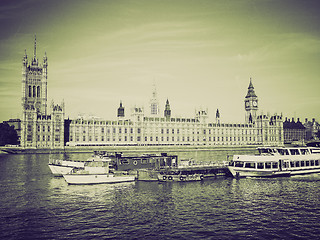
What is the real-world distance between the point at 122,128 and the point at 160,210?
122897 millimetres

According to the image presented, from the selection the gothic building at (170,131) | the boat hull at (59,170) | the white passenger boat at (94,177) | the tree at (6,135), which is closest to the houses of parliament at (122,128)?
the gothic building at (170,131)

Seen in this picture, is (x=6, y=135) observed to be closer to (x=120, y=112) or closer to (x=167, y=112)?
(x=120, y=112)

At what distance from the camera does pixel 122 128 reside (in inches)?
6063

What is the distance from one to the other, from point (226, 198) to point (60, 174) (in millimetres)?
37814

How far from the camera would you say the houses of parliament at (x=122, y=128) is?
138 metres

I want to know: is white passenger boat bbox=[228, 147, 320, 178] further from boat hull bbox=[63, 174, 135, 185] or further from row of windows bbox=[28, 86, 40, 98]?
row of windows bbox=[28, 86, 40, 98]

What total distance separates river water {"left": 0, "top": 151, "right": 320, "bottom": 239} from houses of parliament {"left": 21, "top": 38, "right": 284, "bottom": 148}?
305 feet

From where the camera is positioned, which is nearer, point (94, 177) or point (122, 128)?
point (94, 177)

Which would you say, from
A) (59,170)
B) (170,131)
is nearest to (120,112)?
(170,131)

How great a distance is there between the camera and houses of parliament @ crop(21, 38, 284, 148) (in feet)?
453

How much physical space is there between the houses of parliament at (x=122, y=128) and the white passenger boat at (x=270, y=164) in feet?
327

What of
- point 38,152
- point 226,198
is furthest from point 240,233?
point 38,152

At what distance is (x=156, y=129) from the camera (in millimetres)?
160125

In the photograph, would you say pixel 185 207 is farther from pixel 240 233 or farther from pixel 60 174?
pixel 60 174
